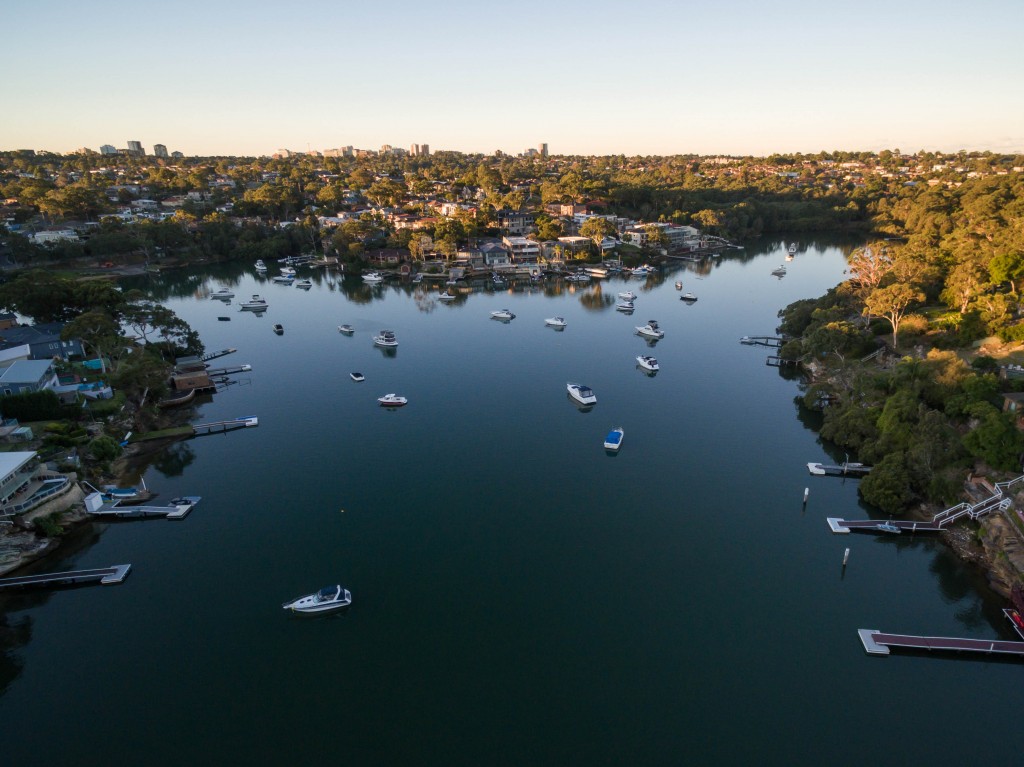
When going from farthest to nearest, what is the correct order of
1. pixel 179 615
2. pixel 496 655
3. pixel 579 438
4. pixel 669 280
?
pixel 669 280
pixel 579 438
pixel 179 615
pixel 496 655

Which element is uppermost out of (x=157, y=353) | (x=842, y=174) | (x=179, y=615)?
(x=842, y=174)

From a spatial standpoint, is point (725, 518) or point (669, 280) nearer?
point (725, 518)

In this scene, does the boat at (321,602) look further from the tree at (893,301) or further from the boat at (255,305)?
the boat at (255,305)

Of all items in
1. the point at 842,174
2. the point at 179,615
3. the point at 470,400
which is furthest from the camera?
the point at 842,174

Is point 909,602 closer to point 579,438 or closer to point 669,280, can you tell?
point 579,438

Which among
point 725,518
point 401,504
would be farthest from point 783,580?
point 401,504

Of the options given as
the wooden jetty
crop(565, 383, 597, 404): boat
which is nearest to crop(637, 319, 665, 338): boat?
crop(565, 383, 597, 404): boat

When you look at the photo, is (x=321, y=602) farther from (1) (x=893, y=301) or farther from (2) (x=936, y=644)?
(1) (x=893, y=301)

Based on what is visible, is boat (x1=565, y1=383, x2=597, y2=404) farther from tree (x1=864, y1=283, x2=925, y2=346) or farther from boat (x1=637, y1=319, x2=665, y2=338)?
tree (x1=864, y1=283, x2=925, y2=346)
